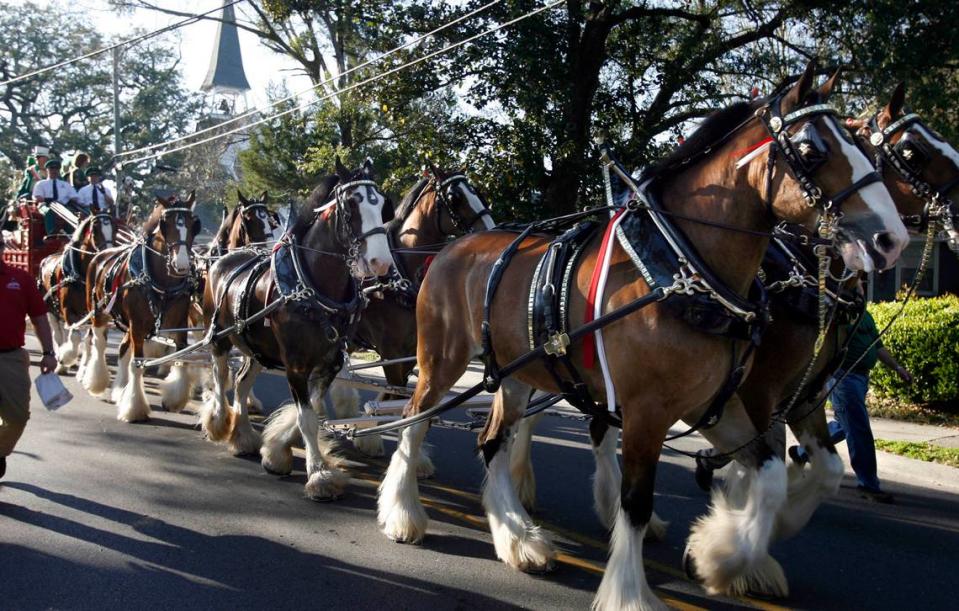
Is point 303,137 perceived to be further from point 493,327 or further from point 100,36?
point 100,36

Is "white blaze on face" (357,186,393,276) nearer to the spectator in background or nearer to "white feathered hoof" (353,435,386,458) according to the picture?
"white feathered hoof" (353,435,386,458)

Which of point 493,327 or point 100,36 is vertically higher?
point 100,36

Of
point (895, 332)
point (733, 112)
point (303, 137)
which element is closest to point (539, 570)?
point (733, 112)

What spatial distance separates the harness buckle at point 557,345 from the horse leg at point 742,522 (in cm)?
97

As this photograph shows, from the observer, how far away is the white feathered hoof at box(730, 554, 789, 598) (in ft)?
15.3

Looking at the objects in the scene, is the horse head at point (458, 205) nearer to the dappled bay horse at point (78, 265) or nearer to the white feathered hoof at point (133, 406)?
the white feathered hoof at point (133, 406)

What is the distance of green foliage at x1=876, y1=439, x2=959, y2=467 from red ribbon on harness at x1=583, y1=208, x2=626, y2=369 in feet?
16.6

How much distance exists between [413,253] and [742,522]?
433 centimetres

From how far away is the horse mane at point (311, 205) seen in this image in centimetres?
720

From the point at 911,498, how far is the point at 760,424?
2925 millimetres

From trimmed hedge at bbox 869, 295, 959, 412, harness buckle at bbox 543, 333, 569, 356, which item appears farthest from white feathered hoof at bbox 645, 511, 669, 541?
trimmed hedge at bbox 869, 295, 959, 412

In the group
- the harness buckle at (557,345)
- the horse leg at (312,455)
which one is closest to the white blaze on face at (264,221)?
the horse leg at (312,455)

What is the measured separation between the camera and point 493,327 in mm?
5207

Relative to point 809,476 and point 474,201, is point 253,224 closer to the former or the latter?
point 474,201
